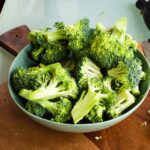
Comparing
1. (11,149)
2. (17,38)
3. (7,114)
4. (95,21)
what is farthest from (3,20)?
(11,149)

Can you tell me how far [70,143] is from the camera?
0.82 metres

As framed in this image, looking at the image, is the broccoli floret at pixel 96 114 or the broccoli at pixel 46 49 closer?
the broccoli floret at pixel 96 114

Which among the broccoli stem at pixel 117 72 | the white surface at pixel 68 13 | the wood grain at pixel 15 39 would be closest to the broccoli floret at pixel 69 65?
the broccoli stem at pixel 117 72

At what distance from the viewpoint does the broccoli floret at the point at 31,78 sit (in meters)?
0.78

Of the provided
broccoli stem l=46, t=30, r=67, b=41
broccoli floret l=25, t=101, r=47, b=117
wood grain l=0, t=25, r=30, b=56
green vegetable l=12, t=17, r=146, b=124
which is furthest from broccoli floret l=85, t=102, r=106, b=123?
wood grain l=0, t=25, r=30, b=56

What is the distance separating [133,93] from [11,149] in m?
0.33

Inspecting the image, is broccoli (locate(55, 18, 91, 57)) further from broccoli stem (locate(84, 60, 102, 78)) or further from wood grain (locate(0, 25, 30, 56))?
wood grain (locate(0, 25, 30, 56))

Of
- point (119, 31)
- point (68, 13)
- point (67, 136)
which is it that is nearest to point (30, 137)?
point (67, 136)

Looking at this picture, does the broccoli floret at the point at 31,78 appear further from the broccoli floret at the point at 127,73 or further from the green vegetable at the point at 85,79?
the broccoli floret at the point at 127,73

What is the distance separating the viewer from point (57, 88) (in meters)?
0.77

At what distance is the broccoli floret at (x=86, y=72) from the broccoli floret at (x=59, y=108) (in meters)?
0.06

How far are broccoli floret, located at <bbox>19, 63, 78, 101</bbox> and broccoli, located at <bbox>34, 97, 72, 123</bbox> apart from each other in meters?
0.01

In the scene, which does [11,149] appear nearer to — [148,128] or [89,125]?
[89,125]

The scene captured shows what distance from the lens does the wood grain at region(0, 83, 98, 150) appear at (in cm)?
81
